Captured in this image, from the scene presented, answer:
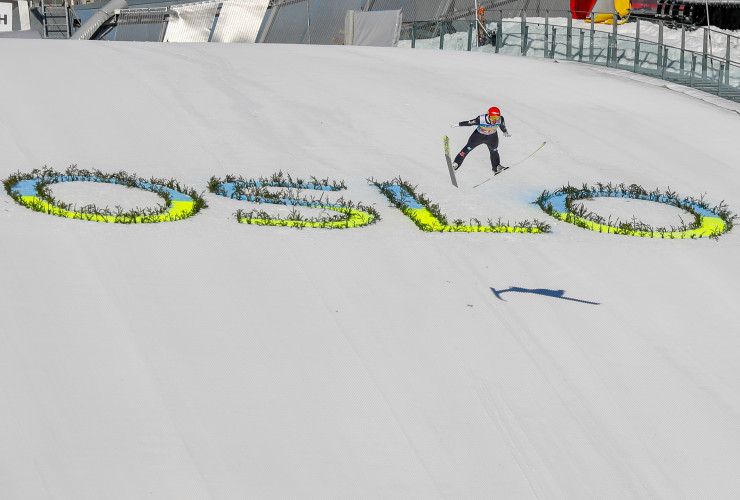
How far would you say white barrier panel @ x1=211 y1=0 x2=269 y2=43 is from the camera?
110 feet

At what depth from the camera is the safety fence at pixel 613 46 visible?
2033 centimetres

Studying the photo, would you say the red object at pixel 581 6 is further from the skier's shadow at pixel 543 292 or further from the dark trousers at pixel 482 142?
the skier's shadow at pixel 543 292

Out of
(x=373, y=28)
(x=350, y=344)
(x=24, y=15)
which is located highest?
(x=350, y=344)

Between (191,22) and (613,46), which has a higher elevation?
(613,46)

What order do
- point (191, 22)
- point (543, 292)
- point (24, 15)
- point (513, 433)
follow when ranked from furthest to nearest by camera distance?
point (24, 15), point (191, 22), point (543, 292), point (513, 433)

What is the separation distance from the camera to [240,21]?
33625 millimetres

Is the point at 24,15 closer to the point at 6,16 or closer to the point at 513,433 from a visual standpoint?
the point at 6,16

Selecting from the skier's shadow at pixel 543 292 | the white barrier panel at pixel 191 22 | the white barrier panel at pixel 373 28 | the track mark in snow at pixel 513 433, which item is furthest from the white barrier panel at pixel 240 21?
the track mark in snow at pixel 513 433

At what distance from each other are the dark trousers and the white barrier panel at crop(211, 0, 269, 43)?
20.9 meters

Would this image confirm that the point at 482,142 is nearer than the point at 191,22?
Yes

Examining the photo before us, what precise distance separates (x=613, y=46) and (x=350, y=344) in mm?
16495

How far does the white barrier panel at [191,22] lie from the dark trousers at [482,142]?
21.5 metres

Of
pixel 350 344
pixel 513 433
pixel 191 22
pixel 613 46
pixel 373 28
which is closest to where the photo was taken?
pixel 513 433

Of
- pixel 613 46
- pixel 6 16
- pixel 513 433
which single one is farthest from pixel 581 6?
pixel 513 433
